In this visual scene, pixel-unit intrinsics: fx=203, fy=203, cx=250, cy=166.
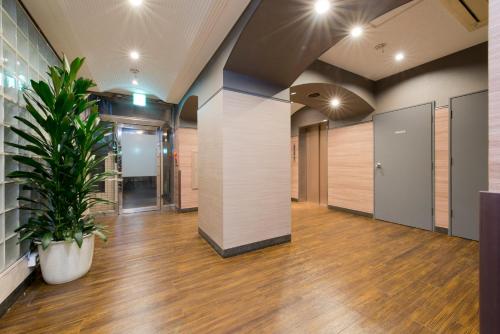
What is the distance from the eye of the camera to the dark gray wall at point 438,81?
3.09 metres

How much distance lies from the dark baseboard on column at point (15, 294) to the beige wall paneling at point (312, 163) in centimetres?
577

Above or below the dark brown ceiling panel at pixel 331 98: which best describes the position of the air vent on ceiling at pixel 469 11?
above

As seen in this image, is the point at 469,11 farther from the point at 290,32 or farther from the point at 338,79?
the point at 290,32

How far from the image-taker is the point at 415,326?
1515 mm

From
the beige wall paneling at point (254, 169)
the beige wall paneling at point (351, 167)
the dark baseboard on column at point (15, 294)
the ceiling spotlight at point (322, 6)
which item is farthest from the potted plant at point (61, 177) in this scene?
the beige wall paneling at point (351, 167)

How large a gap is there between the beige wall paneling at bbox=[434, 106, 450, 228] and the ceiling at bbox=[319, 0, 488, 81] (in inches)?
38.5

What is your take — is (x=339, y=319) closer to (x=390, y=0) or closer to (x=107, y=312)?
(x=107, y=312)

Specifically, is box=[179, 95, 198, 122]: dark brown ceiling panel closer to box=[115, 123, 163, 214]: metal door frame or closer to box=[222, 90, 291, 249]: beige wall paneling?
box=[115, 123, 163, 214]: metal door frame

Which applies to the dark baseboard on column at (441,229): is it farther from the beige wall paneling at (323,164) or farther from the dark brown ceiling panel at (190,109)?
the dark brown ceiling panel at (190,109)

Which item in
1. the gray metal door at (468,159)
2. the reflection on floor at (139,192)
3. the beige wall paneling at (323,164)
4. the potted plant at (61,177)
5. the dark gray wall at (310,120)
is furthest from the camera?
the beige wall paneling at (323,164)

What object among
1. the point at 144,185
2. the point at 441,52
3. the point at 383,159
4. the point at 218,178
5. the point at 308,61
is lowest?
the point at 144,185

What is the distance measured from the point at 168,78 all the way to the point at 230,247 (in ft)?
10.2

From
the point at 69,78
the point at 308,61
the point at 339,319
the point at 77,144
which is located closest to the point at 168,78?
the point at 69,78

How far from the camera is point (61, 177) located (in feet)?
6.95
